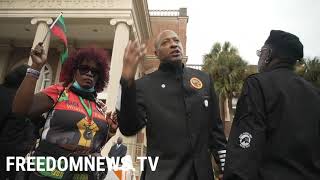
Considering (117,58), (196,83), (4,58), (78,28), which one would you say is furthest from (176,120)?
(4,58)

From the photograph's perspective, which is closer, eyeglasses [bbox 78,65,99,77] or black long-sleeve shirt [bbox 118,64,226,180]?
black long-sleeve shirt [bbox 118,64,226,180]

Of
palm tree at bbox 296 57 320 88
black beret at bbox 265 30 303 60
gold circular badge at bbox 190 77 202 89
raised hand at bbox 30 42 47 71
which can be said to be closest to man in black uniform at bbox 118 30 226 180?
gold circular badge at bbox 190 77 202 89

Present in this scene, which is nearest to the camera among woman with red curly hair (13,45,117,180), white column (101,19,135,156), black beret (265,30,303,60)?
black beret (265,30,303,60)

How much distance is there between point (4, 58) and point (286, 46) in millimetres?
23530

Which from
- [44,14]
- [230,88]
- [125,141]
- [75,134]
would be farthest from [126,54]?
[230,88]

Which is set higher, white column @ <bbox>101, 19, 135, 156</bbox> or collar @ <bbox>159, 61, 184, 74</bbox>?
white column @ <bbox>101, 19, 135, 156</bbox>

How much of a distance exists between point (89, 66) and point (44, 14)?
52.7 feet

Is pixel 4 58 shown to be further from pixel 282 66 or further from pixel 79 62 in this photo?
pixel 282 66

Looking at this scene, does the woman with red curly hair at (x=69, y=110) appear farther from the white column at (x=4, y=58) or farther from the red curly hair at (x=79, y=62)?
the white column at (x=4, y=58)

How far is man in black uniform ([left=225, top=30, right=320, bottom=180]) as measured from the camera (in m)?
2.22

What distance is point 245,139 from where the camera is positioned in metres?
2.26

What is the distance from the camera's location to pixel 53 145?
2.92 meters

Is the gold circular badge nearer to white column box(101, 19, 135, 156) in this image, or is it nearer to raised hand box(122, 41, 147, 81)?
raised hand box(122, 41, 147, 81)

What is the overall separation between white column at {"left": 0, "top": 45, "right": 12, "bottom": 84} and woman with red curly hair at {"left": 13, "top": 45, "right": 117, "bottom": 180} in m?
21.6
